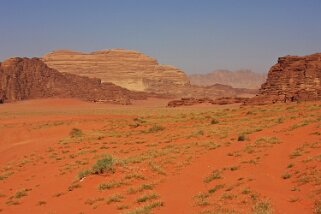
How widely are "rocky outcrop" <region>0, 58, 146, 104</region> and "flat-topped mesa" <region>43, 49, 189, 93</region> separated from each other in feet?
163

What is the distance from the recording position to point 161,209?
9750mm

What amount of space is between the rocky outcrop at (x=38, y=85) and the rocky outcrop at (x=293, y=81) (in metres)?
49.0

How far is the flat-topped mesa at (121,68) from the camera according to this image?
155 metres

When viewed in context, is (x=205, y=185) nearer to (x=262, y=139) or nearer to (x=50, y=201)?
(x=50, y=201)

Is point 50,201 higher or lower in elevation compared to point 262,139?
lower

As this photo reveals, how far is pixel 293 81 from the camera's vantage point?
48969 millimetres

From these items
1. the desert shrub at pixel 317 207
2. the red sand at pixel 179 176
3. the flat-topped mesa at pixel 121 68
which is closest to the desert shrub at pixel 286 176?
the red sand at pixel 179 176

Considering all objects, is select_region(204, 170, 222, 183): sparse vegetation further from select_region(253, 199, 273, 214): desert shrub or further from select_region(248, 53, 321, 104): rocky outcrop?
select_region(248, 53, 321, 104): rocky outcrop

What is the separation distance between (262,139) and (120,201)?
23.3 ft

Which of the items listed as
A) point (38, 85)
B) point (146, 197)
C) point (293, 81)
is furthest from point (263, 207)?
point (38, 85)

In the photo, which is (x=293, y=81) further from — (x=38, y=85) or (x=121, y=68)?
(x=121, y=68)

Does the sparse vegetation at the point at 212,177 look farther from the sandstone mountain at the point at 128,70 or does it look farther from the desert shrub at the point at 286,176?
the sandstone mountain at the point at 128,70

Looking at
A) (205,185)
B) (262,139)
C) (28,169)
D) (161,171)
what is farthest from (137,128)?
(205,185)

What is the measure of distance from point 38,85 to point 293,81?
62940mm
